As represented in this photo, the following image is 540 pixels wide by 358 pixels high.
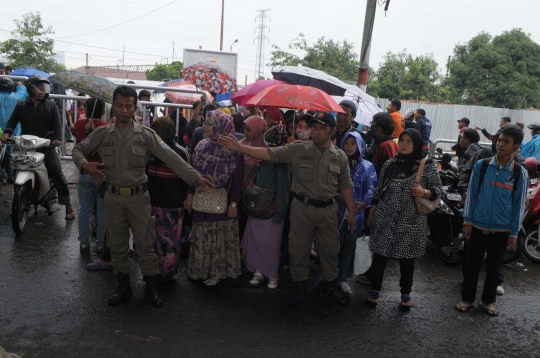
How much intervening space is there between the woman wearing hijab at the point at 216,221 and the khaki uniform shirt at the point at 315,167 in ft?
1.60

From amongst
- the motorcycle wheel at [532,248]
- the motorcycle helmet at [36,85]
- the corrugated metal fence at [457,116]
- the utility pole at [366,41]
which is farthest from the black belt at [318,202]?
the corrugated metal fence at [457,116]

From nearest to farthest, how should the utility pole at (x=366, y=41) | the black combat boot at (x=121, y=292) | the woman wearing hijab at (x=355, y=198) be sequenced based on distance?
the black combat boot at (x=121, y=292)
the woman wearing hijab at (x=355, y=198)
the utility pole at (x=366, y=41)

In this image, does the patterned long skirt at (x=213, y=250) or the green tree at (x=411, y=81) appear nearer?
the patterned long skirt at (x=213, y=250)

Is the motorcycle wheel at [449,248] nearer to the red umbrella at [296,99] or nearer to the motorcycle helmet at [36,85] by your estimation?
the red umbrella at [296,99]

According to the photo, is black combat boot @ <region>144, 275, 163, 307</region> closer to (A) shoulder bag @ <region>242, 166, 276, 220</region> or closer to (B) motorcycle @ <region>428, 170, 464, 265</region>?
(A) shoulder bag @ <region>242, 166, 276, 220</region>

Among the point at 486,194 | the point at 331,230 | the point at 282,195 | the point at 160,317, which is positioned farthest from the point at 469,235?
the point at 160,317

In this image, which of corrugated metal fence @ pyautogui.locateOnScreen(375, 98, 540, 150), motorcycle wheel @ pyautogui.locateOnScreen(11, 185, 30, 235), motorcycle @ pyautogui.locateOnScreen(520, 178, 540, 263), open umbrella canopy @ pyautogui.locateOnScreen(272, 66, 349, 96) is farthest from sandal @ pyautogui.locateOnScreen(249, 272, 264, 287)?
corrugated metal fence @ pyautogui.locateOnScreen(375, 98, 540, 150)

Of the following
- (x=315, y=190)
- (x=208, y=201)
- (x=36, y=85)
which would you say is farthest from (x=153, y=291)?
(x=36, y=85)

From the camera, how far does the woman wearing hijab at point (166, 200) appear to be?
16.4ft

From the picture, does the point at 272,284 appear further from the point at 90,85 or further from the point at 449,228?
the point at 90,85

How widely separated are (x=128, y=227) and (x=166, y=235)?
50cm

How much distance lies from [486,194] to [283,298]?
7.37ft

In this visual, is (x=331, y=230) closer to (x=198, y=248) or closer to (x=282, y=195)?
(x=282, y=195)

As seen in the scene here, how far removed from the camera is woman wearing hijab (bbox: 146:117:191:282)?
4.98m
